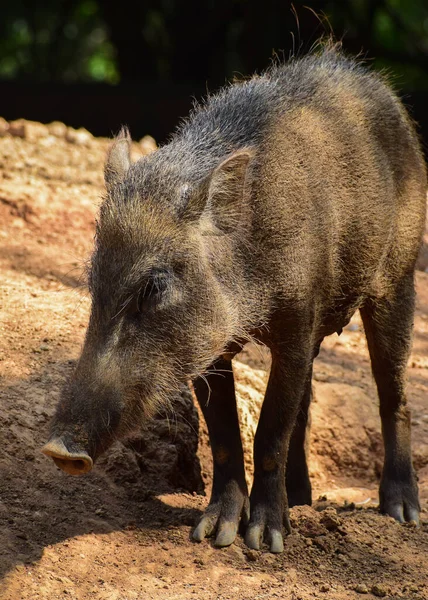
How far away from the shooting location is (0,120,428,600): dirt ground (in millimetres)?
3451

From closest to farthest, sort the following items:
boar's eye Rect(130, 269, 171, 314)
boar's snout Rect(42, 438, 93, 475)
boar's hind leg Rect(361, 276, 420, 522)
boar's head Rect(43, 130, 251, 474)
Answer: boar's snout Rect(42, 438, 93, 475)
boar's head Rect(43, 130, 251, 474)
boar's eye Rect(130, 269, 171, 314)
boar's hind leg Rect(361, 276, 420, 522)

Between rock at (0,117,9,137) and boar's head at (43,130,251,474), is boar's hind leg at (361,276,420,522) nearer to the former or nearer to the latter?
boar's head at (43,130,251,474)

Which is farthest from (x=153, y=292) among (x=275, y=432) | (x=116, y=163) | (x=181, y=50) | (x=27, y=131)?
(x=181, y=50)

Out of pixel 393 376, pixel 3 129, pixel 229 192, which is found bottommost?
pixel 393 376

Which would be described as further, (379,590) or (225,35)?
(225,35)

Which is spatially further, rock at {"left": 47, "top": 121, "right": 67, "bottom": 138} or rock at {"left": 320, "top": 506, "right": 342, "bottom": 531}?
rock at {"left": 47, "top": 121, "right": 67, "bottom": 138}

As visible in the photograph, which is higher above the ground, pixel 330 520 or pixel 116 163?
pixel 116 163

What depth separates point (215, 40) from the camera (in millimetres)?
15594

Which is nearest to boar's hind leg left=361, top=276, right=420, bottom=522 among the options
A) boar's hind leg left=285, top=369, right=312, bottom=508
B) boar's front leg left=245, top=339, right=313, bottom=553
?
boar's hind leg left=285, top=369, right=312, bottom=508

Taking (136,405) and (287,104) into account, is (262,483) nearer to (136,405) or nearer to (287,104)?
(136,405)

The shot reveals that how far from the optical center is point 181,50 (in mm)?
15625

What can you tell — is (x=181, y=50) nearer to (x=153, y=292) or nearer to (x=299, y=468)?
(x=299, y=468)

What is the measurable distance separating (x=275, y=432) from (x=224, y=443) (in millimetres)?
263

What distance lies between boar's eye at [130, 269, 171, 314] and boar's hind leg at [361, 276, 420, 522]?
156 cm
